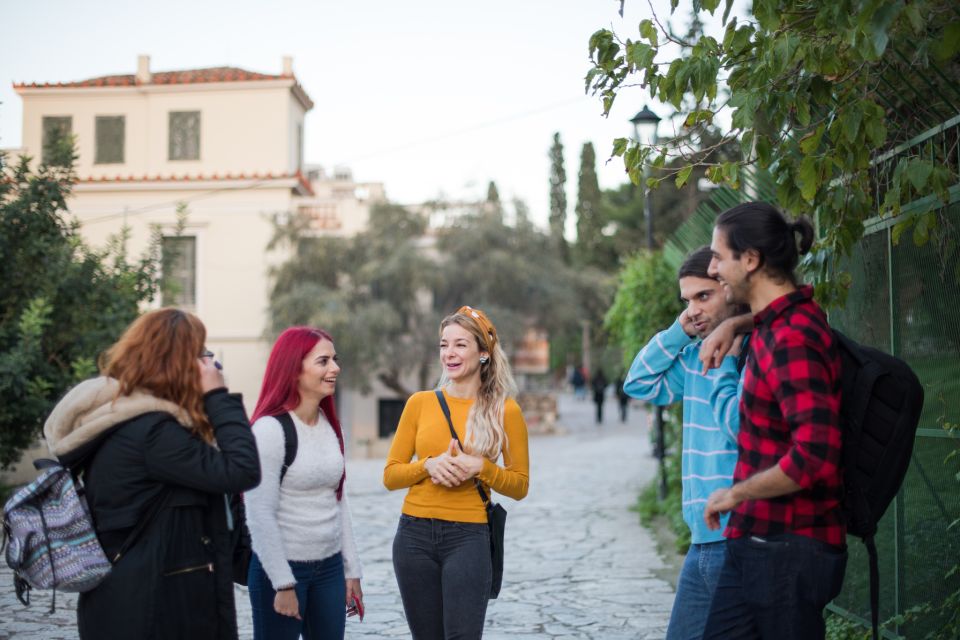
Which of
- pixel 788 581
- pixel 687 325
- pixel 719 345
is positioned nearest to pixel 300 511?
pixel 687 325

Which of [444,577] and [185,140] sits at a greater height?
[185,140]

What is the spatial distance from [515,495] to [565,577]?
4.82m

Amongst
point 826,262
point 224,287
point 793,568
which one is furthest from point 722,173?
point 224,287

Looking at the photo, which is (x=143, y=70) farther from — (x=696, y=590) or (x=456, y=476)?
(x=696, y=590)

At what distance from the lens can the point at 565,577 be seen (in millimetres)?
9039

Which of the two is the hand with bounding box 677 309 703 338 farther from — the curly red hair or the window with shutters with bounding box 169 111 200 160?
the window with shutters with bounding box 169 111 200 160

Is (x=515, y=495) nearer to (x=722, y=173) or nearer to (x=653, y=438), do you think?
(x=722, y=173)

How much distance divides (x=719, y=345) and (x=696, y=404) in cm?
36

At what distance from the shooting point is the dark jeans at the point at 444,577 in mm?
4219

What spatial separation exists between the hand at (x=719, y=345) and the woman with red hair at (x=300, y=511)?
5.18ft

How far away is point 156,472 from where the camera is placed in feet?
10.6

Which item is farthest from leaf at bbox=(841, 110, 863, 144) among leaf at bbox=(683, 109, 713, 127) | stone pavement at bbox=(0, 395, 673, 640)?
stone pavement at bbox=(0, 395, 673, 640)

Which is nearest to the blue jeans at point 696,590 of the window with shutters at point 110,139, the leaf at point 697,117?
the leaf at point 697,117

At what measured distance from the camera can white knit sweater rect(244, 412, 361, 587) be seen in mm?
3990
